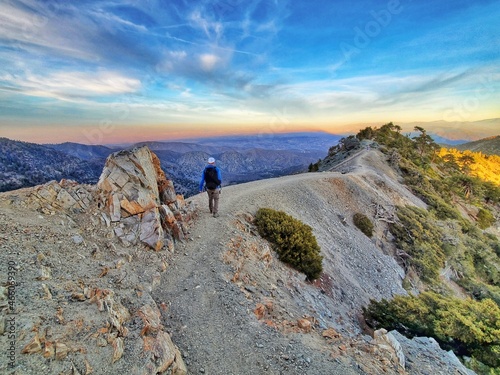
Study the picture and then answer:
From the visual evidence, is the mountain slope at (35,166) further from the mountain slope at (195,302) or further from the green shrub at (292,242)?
the mountain slope at (195,302)

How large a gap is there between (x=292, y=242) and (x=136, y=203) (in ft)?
25.8

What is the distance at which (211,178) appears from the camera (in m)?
13.6

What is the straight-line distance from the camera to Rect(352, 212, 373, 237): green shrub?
23156 millimetres

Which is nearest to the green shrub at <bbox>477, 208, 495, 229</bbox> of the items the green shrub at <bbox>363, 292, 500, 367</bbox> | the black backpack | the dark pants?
the green shrub at <bbox>363, 292, 500, 367</bbox>

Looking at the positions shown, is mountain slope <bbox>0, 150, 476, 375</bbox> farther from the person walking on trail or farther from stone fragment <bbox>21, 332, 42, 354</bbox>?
the person walking on trail

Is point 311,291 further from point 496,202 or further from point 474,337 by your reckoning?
point 496,202

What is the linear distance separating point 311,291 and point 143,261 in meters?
7.59

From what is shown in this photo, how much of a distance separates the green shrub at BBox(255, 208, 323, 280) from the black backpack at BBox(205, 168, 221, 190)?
3.31 meters

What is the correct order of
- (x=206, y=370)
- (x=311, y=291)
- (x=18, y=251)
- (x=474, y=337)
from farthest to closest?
(x=311, y=291)
(x=474, y=337)
(x=18, y=251)
(x=206, y=370)

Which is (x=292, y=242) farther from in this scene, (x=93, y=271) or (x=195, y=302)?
(x=93, y=271)

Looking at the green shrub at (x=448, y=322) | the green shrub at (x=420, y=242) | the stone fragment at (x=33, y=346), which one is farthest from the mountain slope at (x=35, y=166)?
the stone fragment at (x=33, y=346)

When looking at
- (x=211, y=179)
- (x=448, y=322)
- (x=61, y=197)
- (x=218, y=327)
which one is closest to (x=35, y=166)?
(x=61, y=197)

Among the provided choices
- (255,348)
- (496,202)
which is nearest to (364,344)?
(255,348)

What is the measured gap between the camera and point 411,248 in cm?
2302
